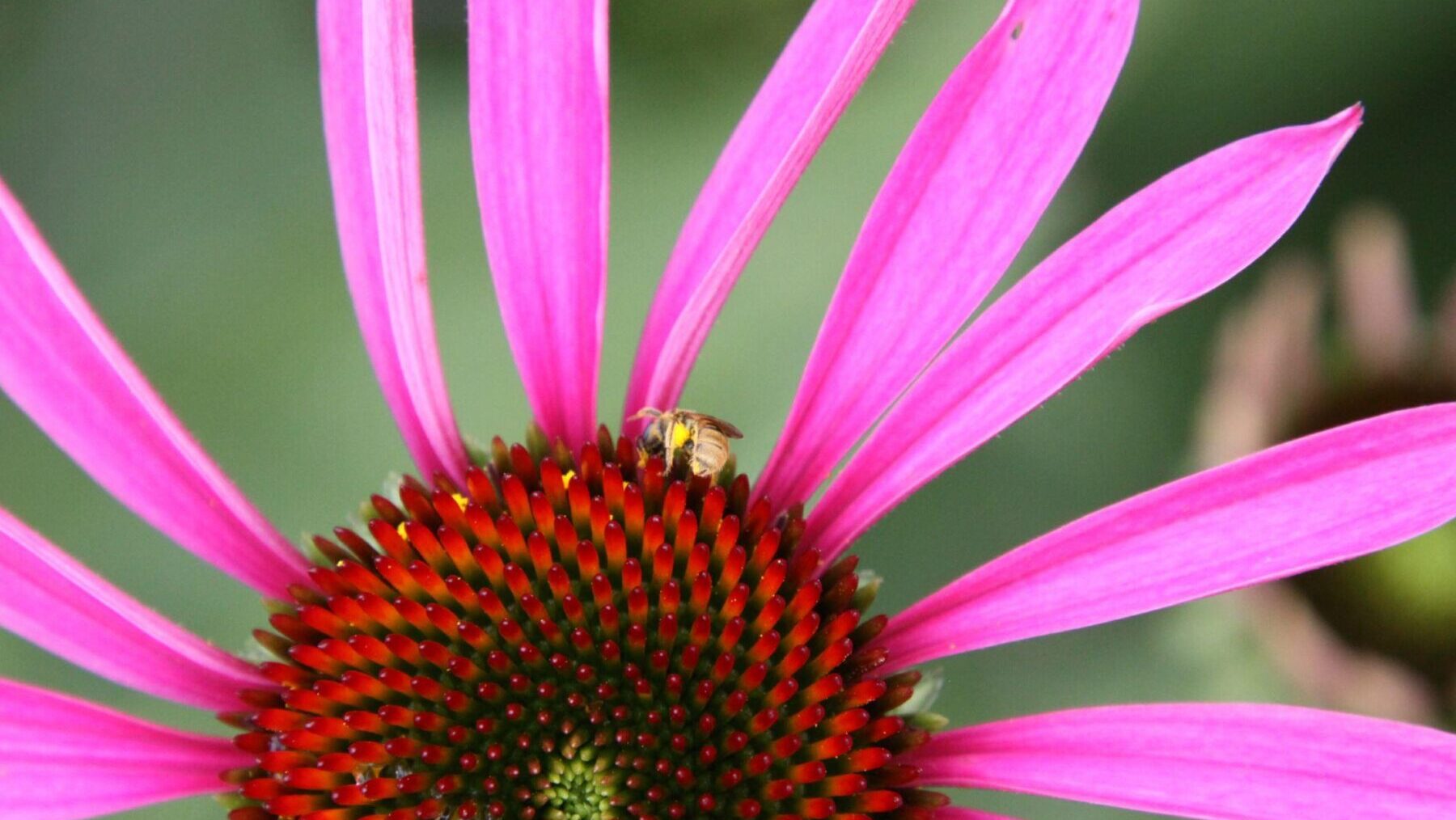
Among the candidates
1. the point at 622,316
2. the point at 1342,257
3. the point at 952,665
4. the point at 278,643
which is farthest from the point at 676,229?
the point at 1342,257

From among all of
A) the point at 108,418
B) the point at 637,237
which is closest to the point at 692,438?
the point at 108,418

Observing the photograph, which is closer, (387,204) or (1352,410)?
(387,204)

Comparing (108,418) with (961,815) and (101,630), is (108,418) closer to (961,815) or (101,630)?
(101,630)

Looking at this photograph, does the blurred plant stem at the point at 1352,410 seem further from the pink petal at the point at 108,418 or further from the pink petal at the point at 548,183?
the pink petal at the point at 108,418

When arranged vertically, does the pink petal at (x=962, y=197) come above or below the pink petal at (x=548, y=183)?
below

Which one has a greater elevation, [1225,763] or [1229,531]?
[1229,531]

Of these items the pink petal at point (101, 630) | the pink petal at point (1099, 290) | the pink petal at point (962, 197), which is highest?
the pink petal at point (962, 197)

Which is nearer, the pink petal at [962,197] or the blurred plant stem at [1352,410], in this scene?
the pink petal at [962,197]

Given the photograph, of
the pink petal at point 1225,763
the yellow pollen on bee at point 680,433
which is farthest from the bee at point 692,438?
the pink petal at point 1225,763
